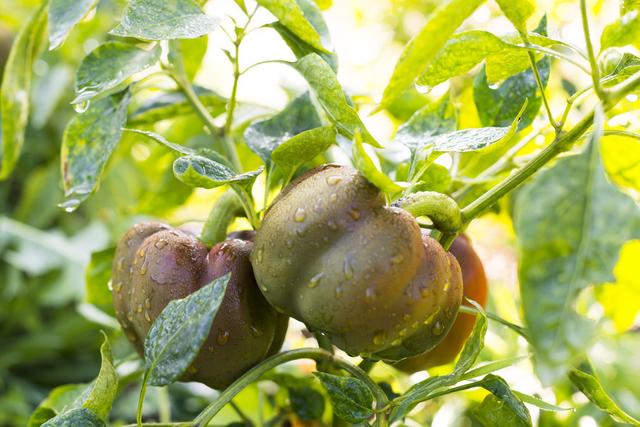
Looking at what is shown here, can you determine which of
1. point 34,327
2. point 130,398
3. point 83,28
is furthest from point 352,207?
point 34,327

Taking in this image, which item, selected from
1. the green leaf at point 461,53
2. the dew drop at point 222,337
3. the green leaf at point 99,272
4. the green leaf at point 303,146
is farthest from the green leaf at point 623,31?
the green leaf at point 99,272

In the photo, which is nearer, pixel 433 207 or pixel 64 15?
pixel 433 207

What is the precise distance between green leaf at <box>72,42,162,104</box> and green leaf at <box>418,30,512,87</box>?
7.4 inches

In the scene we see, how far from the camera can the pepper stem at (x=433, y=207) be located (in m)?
0.39

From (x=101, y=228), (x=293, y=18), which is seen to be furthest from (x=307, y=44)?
(x=101, y=228)

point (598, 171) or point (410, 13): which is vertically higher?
point (598, 171)

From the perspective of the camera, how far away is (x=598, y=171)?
0.98 feet

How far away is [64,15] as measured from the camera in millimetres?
501

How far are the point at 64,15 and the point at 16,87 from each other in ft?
0.52

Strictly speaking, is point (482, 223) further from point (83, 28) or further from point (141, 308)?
Answer: point (141, 308)

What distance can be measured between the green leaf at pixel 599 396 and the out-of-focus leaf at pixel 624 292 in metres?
0.09

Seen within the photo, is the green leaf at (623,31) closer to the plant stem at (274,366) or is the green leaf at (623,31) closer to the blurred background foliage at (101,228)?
the plant stem at (274,366)

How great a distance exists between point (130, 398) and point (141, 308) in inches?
37.4

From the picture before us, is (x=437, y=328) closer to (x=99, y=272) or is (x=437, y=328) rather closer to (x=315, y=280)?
(x=315, y=280)
